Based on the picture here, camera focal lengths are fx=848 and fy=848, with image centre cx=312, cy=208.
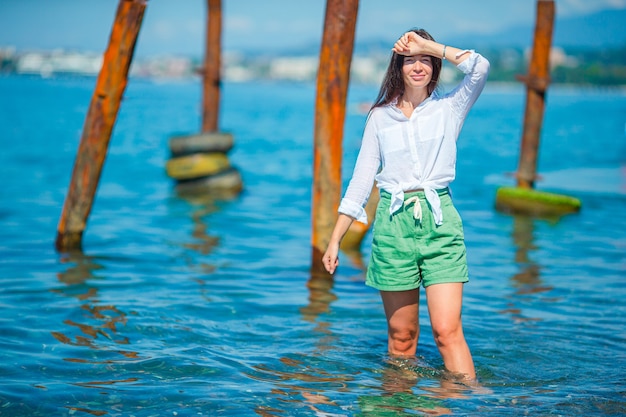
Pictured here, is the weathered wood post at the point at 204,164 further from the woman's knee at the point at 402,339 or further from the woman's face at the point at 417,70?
the woman's face at the point at 417,70

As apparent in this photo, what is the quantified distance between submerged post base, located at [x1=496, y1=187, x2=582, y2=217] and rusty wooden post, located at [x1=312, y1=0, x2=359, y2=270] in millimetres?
6126

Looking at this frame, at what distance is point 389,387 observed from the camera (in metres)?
5.19

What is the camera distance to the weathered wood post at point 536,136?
42.7ft

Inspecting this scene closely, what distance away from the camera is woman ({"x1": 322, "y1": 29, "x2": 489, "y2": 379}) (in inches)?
182

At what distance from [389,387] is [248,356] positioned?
118cm

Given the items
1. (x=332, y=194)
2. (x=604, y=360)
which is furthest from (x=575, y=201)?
(x=604, y=360)

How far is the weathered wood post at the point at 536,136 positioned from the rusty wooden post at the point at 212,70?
21.2ft

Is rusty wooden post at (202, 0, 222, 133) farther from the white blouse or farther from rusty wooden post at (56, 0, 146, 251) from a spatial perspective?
the white blouse

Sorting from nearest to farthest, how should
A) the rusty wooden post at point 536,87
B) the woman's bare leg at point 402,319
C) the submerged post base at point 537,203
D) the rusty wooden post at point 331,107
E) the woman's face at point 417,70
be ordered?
the woman's face at point 417,70 → the woman's bare leg at point 402,319 → the rusty wooden post at point 331,107 → the rusty wooden post at point 536,87 → the submerged post base at point 537,203

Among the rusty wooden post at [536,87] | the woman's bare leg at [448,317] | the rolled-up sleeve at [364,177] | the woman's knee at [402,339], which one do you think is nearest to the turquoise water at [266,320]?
the woman's knee at [402,339]

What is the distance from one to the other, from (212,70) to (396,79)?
13.0m

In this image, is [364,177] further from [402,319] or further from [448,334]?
[448,334]

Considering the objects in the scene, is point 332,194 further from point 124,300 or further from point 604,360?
point 604,360

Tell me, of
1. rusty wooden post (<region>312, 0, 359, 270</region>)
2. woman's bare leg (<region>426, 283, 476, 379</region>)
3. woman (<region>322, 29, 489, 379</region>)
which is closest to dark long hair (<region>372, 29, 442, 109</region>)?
woman (<region>322, 29, 489, 379</region>)
